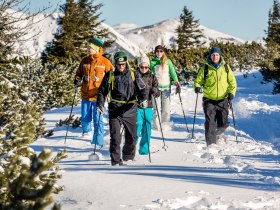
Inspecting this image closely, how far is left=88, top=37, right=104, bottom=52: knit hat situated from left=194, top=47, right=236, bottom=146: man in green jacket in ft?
7.79

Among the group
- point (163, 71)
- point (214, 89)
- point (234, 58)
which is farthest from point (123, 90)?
point (234, 58)

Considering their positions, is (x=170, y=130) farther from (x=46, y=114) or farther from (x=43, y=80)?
(x=43, y=80)

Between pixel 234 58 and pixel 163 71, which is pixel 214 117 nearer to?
pixel 163 71

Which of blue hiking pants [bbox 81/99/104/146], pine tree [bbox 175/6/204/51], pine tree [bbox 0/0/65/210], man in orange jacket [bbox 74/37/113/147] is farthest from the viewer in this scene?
pine tree [bbox 175/6/204/51]

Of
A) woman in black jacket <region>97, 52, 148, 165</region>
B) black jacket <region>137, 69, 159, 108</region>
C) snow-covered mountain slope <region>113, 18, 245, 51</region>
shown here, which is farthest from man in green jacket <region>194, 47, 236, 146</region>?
snow-covered mountain slope <region>113, 18, 245, 51</region>

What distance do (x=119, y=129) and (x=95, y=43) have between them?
91.0 inches

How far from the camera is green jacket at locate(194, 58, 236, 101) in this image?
33.2ft

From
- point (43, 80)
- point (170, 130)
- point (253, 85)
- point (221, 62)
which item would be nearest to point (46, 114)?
point (43, 80)

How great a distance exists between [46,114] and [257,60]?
23.8 metres

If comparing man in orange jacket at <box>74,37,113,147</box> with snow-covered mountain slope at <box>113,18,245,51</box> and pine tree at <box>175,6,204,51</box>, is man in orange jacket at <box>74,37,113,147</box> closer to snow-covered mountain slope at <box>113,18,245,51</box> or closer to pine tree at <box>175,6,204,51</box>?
pine tree at <box>175,6,204,51</box>

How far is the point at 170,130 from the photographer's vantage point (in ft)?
41.6

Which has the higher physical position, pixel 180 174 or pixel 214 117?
pixel 214 117

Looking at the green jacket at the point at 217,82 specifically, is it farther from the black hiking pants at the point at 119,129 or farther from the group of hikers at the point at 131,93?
the black hiking pants at the point at 119,129

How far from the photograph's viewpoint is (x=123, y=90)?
7840mm
